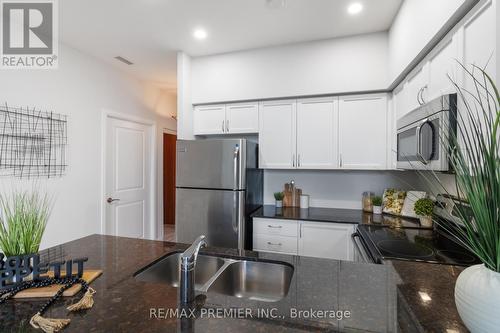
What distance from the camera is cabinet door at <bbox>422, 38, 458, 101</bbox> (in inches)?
51.2

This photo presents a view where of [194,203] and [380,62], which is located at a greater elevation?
[380,62]

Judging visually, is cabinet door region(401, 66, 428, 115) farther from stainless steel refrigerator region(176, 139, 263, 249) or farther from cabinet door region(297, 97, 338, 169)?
stainless steel refrigerator region(176, 139, 263, 249)

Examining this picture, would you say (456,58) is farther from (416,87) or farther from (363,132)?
(363,132)

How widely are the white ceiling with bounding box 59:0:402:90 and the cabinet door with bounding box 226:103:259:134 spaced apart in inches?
24.9

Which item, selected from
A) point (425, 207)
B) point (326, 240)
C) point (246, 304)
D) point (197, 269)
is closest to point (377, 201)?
point (425, 207)

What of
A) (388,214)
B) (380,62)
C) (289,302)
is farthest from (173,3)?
(388,214)

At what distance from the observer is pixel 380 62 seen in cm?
233

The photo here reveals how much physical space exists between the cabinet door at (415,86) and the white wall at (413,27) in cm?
10

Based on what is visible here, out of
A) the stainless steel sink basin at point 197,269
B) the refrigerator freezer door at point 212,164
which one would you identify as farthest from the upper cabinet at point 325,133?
the stainless steel sink basin at point 197,269

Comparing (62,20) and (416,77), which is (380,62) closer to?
(416,77)

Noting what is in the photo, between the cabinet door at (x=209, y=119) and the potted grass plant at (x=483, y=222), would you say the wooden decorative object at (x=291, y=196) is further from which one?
the potted grass plant at (x=483, y=222)

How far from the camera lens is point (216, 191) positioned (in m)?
2.40

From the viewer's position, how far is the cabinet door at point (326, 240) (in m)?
2.22

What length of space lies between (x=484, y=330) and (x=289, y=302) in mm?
506
